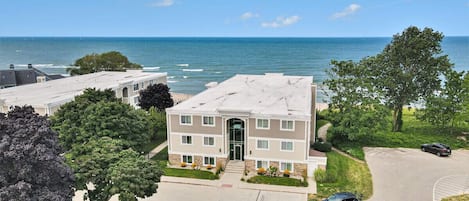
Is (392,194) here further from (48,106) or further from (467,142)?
(48,106)

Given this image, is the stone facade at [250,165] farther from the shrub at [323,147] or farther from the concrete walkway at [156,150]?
the concrete walkway at [156,150]

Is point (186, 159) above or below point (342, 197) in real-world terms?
above

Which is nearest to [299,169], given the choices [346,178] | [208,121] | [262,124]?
[346,178]

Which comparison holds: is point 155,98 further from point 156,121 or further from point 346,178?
point 346,178

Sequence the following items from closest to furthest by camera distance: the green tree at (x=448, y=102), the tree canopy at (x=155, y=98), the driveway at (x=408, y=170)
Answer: the driveway at (x=408, y=170) → the green tree at (x=448, y=102) → the tree canopy at (x=155, y=98)

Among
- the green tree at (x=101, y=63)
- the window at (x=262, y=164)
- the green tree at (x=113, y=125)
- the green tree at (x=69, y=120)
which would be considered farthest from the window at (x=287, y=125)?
the green tree at (x=101, y=63)

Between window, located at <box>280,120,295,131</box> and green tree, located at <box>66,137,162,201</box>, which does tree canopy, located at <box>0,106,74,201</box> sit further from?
window, located at <box>280,120,295,131</box>
